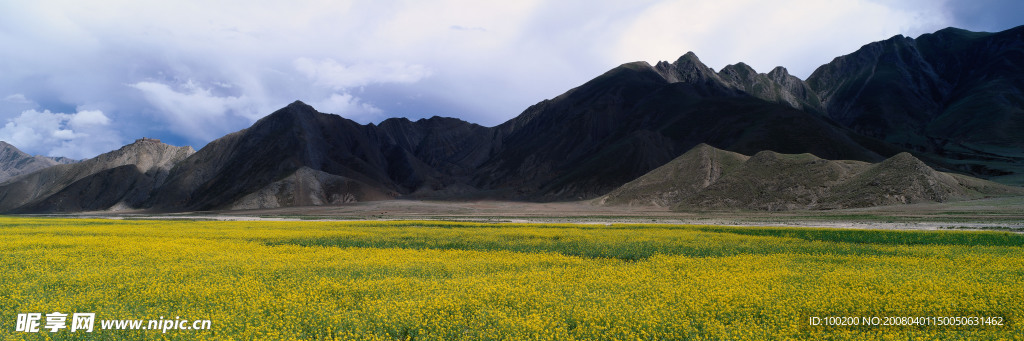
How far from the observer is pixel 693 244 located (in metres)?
23.0

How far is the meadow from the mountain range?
65.5 metres

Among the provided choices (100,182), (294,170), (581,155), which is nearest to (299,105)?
(294,170)

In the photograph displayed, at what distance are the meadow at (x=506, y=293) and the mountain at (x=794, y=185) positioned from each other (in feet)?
182

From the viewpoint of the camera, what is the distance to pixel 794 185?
243 ft

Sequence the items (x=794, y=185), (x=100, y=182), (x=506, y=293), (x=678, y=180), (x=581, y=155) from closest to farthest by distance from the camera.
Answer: (x=506, y=293), (x=794, y=185), (x=678, y=180), (x=100, y=182), (x=581, y=155)

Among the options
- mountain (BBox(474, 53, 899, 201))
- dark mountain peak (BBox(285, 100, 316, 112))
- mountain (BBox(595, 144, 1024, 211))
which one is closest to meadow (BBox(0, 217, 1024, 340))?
mountain (BBox(595, 144, 1024, 211))

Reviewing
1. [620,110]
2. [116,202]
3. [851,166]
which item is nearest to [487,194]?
[620,110]

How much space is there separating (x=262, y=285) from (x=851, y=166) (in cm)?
9047

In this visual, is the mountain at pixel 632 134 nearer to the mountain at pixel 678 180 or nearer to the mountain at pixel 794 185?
the mountain at pixel 678 180

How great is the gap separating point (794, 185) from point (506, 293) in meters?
77.4

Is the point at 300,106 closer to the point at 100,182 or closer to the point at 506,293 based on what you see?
the point at 100,182

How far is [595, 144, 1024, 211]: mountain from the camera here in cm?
6569

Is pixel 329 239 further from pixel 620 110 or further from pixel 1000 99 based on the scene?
pixel 1000 99

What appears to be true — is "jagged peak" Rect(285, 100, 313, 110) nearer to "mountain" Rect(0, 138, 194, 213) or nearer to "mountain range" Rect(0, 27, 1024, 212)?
"mountain range" Rect(0, 27, 1024, 212)
